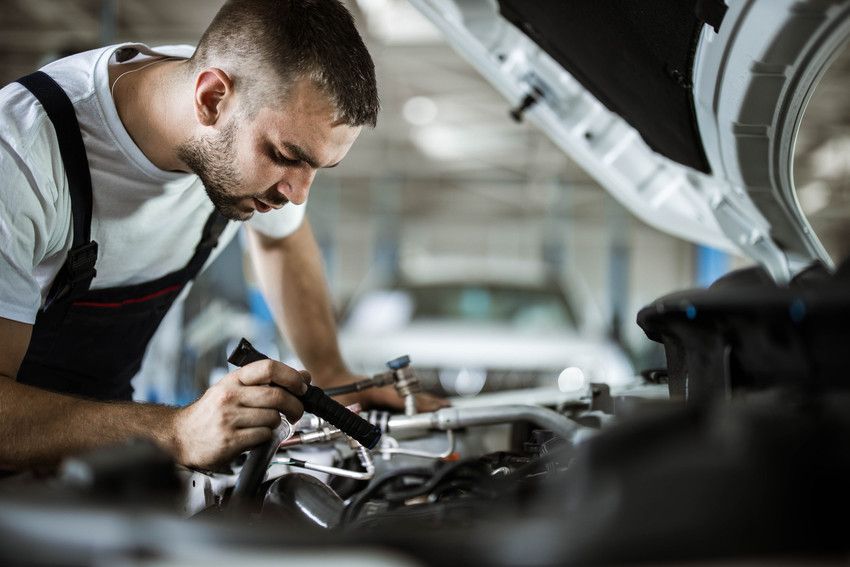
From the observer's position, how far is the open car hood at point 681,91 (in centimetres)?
99

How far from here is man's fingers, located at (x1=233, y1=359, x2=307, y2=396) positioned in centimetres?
100

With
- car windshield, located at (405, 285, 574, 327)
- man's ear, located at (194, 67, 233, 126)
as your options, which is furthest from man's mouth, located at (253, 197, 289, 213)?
car windshield, located at (405, 285, 574, 327)

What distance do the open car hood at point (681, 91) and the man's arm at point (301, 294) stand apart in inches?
23.8

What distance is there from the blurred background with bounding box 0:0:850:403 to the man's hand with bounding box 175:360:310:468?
1232 mm

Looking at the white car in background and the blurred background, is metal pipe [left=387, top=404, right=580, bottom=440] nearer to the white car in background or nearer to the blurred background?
the blurred background

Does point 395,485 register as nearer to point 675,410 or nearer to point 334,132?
point 334,132

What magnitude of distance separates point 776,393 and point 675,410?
6.7 inches

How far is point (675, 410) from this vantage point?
1.74 ft

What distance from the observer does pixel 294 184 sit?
54.4 inches

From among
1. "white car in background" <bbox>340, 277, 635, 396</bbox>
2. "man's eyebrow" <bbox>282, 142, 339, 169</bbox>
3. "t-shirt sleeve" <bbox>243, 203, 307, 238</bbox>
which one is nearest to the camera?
"man's eyebrow" <bbox>282, 142, 339, 169</bbox>

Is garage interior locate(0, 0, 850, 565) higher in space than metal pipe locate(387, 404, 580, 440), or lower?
lower

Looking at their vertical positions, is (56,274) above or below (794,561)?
below

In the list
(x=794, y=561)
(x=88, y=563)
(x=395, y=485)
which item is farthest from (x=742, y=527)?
(x=395, y=485)

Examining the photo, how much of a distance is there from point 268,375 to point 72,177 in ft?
1.72
